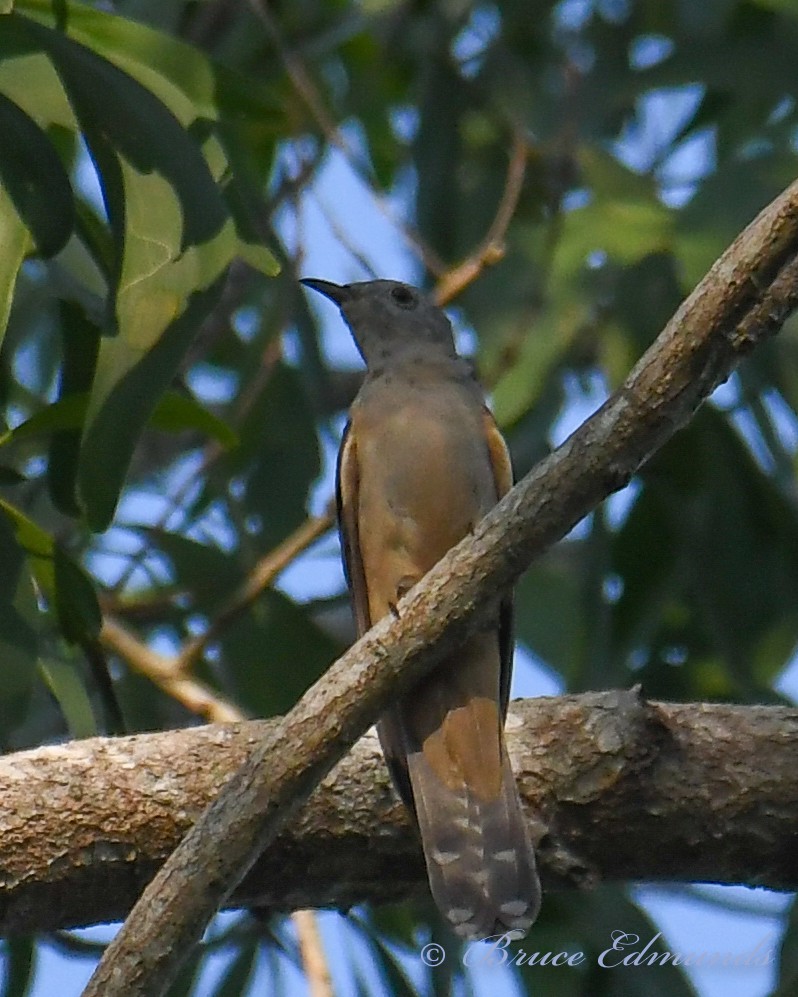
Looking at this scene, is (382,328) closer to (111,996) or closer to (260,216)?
(260,216)

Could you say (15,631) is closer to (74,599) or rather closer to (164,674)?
(74,599)

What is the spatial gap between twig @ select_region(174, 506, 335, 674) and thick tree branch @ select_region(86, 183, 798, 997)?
184 cm

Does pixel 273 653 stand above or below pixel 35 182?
below

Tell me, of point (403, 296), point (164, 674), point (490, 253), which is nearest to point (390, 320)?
point (403, 296)

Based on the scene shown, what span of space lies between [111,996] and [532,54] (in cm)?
406

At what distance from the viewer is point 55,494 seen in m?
3.73

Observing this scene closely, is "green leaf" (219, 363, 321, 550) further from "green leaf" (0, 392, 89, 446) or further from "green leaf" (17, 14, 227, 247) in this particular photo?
"green leaf" (17, 14, 227, 247)

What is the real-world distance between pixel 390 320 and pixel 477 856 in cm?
168

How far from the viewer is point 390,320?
4.39 metres

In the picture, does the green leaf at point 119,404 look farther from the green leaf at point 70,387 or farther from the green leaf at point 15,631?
the green leaf at point 70,387

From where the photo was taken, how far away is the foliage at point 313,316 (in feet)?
10.9

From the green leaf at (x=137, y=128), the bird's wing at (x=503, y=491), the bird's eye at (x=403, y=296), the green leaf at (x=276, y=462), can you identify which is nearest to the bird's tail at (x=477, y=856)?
the bird's wing at (x=503, y=491)

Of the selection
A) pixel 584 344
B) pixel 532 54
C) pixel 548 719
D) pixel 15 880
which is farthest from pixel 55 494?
pixel 532 54

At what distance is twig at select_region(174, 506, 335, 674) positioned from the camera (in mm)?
4562
